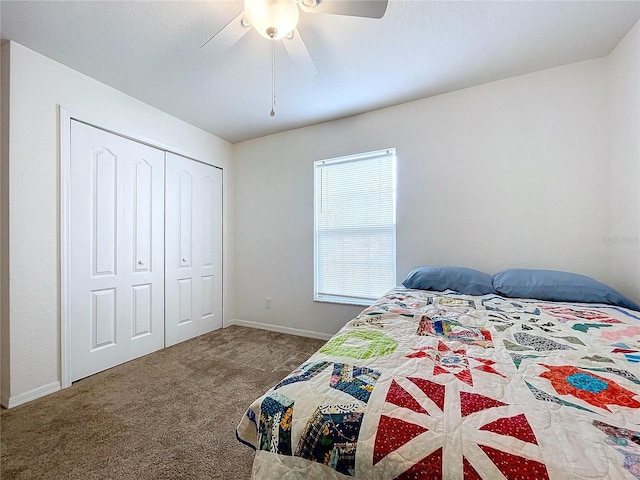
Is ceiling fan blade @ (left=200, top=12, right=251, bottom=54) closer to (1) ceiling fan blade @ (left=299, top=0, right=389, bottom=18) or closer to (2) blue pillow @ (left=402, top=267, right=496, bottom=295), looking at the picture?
(1) ceiling fan blade @ (left=299, top=0, right=389, bottom=18)

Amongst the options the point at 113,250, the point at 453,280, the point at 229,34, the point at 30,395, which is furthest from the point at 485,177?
the point at 30,395

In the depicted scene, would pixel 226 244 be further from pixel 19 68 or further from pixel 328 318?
pixel 19 68

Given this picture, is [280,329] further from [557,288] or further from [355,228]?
[557,288]

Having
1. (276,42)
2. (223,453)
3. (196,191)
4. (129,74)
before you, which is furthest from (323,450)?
(196,191)

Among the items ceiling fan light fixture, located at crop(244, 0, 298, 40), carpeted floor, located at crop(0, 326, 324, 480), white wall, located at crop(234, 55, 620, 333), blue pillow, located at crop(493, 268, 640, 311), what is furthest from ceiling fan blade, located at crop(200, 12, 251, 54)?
blue pillow, located at crop(493, 268, 640, 311)

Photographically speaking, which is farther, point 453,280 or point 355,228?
point 355,228

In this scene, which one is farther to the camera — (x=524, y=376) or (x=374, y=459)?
(x=524, y=376)

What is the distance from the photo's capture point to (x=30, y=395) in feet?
6.04

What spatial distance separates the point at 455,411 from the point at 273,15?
5.70 ft

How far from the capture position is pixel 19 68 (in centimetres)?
182

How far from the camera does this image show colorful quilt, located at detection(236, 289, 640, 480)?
509mm

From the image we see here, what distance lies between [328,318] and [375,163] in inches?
70.2

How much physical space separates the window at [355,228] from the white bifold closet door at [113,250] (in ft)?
5.62

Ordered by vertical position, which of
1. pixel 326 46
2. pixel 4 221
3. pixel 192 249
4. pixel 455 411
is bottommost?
pixel 455 411
